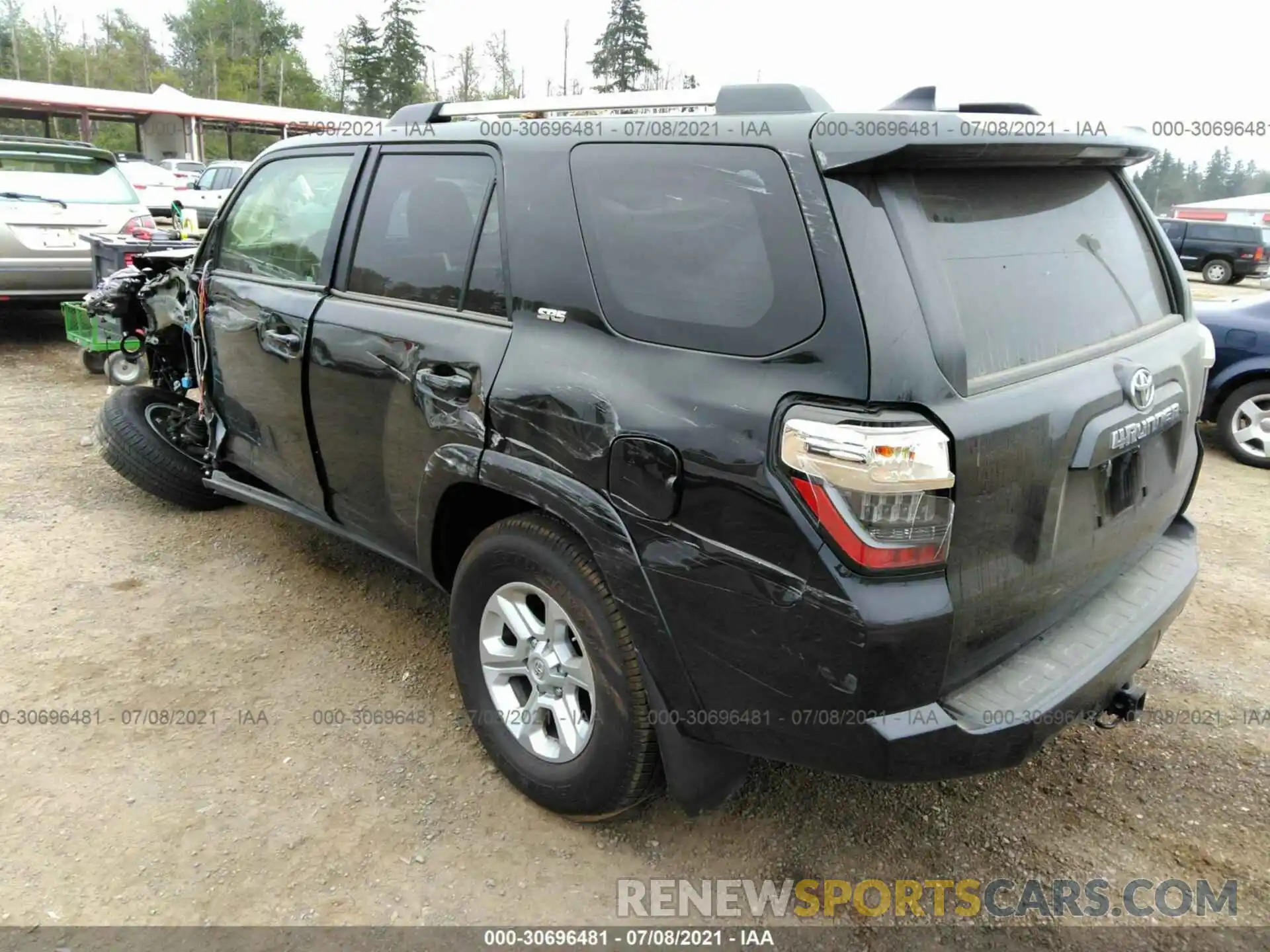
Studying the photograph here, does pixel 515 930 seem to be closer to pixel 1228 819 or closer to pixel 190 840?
pixel 190 840

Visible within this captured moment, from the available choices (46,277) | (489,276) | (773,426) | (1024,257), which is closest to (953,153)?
(1024,257)

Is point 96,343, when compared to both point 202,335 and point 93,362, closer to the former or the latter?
point 93,362

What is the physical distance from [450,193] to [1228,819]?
308 cm

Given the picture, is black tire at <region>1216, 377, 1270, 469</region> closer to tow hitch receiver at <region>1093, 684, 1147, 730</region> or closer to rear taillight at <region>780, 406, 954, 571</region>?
tow hitch receiver at <region>1093, 684, 1147, 730</region>

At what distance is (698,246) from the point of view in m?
2.13

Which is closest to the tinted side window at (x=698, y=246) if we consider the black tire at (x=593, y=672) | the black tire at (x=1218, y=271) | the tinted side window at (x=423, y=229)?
the tinted side window at (x=423, y=229)

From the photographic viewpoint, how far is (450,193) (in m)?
2.86

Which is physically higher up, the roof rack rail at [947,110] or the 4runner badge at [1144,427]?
the roof rack rail at [947,110]

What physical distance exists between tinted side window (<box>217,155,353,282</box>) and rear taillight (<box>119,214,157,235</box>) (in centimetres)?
489

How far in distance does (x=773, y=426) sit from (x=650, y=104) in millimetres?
1109

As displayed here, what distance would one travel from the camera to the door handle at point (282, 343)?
131 inches

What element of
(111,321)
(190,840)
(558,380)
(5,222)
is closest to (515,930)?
(190,840)

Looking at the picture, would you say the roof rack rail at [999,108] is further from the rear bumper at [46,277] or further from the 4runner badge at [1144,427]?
the rear bumper at [46,277]

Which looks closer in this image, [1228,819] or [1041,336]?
[1041,336]
